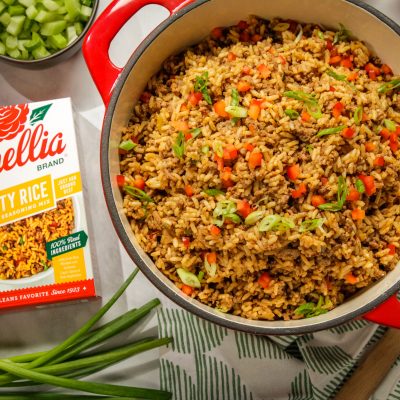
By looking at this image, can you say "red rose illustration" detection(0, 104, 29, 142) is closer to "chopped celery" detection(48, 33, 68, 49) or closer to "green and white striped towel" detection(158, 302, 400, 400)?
"chopped celery" detection(48, 33, 68, 49)

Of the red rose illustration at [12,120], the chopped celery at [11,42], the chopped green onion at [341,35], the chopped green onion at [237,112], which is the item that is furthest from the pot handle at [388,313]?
the chopped celery at [11,42]

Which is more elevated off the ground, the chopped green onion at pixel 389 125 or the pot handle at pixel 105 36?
the pot handle at pixel 105 36

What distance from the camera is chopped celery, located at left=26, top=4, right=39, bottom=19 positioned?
1.99m

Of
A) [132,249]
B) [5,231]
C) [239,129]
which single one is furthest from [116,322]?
[239,129]

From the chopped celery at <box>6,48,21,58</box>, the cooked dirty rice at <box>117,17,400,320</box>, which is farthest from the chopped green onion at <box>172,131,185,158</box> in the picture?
the chopped celery at <box>6,48,21,58</box>

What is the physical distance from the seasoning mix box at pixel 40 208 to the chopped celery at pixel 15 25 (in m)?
0.28

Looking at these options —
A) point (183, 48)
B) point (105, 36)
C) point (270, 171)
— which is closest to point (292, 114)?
point (270, 171)

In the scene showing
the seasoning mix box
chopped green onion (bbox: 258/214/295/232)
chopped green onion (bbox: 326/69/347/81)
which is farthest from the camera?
the seasoning mix box

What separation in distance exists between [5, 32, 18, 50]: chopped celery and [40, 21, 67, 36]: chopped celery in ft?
0.33

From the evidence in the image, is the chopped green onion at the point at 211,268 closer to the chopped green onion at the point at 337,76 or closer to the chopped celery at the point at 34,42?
the chopped green onion at the point at 337,76

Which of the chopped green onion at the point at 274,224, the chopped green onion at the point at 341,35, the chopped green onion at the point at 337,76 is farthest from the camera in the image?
the chopped green onion at the point at 341,35

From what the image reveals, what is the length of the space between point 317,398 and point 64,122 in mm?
1273

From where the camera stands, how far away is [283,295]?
1524mm

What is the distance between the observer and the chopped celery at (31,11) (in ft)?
6.53
